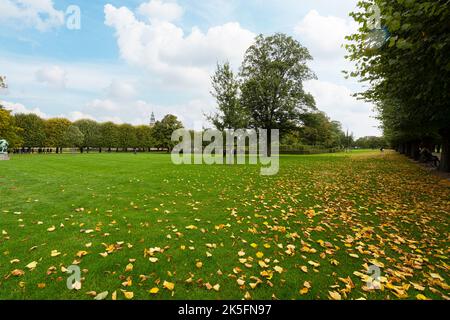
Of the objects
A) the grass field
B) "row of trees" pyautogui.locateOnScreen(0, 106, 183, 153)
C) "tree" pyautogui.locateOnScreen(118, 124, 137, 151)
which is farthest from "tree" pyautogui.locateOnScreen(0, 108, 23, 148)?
the grass field

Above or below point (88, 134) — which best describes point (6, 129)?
below

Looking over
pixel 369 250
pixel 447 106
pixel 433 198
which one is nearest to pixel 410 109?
pixel 447 106

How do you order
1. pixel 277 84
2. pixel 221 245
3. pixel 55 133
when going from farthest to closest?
1. pixel 55 133
2. pixel 277 84
3. pixel 221 245

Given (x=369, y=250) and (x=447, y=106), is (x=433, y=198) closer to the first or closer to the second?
(x=447, y=106)

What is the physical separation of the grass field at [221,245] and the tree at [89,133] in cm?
7083

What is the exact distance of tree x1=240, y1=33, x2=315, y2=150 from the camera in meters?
31.2

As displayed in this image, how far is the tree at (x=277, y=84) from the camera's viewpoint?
31.2 meters

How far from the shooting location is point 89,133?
71.4 m

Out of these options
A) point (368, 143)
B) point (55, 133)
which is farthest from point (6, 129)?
point (368, 143)

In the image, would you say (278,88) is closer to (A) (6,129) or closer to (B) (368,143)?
(A) (6,129)

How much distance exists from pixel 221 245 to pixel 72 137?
241 feet

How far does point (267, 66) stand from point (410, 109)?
22.4m

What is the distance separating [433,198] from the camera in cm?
936

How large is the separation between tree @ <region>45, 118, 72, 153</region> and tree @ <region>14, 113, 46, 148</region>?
2.25 metres
